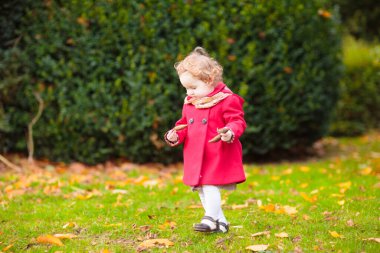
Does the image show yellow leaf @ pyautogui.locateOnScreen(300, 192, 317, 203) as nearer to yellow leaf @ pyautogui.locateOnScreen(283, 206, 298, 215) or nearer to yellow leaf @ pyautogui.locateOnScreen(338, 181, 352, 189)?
yellow leaf @ pyautogui.locateOnScreen(283, 206, 298, 215)

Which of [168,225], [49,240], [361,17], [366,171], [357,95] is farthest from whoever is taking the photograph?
[361,17]

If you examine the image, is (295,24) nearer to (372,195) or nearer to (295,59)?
(295,59)

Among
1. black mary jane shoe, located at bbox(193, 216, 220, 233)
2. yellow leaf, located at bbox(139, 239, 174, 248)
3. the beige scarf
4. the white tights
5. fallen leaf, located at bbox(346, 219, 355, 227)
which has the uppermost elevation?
the beige scarf

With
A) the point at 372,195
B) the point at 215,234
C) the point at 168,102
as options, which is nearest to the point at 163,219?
the point at 215,234

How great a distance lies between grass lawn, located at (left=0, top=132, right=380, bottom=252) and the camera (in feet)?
12.1

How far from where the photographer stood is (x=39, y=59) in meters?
6.64

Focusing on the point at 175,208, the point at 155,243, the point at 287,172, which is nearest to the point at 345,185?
the point at 287,172

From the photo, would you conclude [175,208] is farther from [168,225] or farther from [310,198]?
[310,198]

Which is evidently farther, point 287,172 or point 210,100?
point 287,172

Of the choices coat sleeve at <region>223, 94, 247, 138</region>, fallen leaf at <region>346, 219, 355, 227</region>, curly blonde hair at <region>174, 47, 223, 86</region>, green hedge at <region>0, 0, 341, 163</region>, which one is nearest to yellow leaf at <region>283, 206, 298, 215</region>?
fallen leaf at <region>346, 219, 355, 227</region>

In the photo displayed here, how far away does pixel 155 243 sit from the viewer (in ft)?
12.1

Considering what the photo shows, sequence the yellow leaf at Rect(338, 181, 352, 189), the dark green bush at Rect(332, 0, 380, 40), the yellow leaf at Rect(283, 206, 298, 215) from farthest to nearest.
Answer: the dark green bush at Rect(332, 0, 380, 40), the yellow leaf at Rect(338, 181, 352, 189), the yellow leaf at Rect(283, 206, 298, 215)

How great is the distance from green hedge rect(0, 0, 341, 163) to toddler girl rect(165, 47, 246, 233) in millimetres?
2811

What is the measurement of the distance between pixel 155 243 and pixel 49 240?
0.75 m
